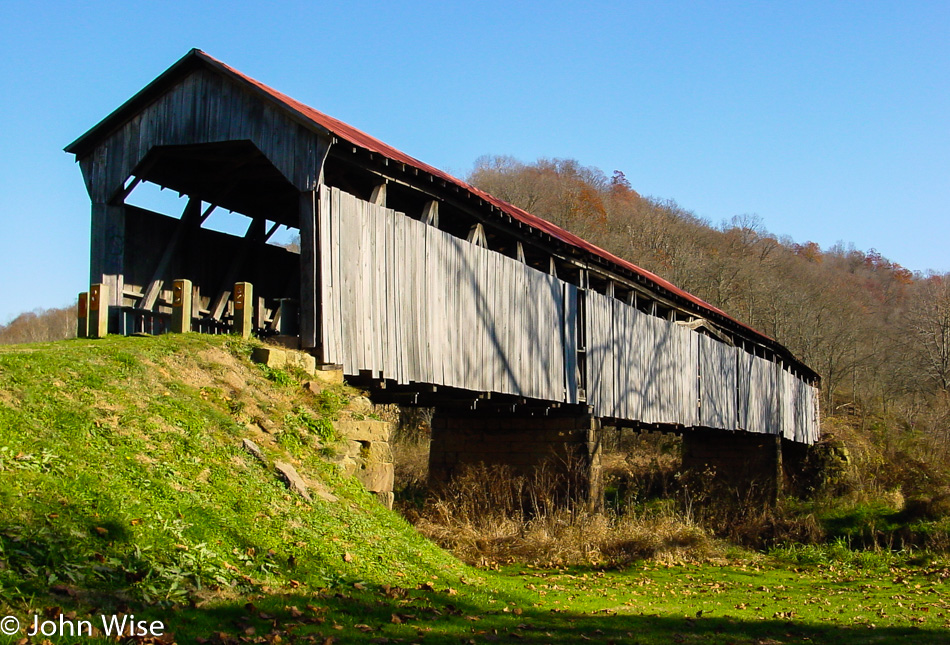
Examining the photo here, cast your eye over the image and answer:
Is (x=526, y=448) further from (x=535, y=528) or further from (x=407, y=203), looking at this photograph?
(x=407, y=203)

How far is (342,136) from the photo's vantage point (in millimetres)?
10984

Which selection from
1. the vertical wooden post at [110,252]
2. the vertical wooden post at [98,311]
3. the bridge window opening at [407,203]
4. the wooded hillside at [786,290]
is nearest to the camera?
the vertical wooden post at [98,311]

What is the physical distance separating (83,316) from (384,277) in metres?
4.00

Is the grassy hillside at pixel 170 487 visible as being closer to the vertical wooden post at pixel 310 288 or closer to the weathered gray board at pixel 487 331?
the vertical wooden post at pixel 310 288

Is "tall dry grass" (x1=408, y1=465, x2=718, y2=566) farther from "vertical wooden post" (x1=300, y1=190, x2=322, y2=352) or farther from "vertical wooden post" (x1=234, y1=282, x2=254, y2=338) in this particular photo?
"vertical wooden post" (x1=234, y1=282, x2=254, y2=338)

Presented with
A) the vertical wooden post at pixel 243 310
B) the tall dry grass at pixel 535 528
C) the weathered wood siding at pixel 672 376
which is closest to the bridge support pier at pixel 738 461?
the weathered wood siding at pixel 672 376

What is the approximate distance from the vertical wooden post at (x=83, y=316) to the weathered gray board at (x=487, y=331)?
3373 mm

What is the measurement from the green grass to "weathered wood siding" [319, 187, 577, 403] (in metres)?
1.05

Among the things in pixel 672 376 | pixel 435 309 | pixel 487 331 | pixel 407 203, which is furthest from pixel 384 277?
pixel 672 376

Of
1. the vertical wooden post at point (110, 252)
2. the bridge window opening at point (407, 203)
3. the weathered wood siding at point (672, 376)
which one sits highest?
the bridge window opening at point (407, 203)

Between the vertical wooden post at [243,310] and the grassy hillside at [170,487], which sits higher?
the vertical wooden post at [243,310]

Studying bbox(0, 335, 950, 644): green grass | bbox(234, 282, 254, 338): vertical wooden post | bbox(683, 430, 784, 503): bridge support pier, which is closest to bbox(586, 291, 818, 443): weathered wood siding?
bbox(683, 430, 784, 503): bridge support pier

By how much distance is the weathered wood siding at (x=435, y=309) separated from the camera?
37.0 ft

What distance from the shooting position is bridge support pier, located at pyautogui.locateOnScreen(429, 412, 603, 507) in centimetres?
1614
